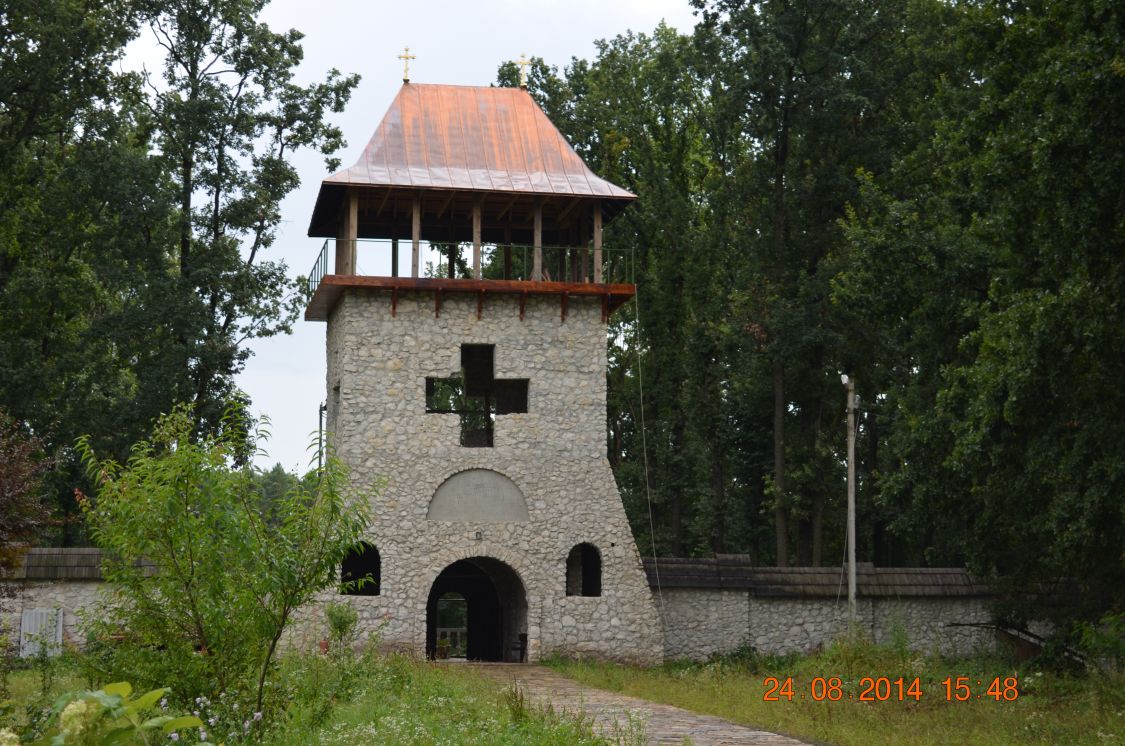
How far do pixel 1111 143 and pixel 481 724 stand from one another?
8415 millimetres

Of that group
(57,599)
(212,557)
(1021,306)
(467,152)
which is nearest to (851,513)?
(1021,306)

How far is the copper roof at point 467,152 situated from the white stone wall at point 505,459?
1986 millimetres

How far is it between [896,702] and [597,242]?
10.9 m

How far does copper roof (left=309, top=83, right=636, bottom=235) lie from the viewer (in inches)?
891

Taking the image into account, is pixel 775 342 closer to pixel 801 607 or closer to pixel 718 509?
pixel 801 607

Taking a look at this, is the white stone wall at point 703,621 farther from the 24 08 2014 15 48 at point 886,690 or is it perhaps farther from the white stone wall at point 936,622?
the 24 08 2014 15 48 at point 886,690

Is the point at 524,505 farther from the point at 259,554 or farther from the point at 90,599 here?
the point at 259,554

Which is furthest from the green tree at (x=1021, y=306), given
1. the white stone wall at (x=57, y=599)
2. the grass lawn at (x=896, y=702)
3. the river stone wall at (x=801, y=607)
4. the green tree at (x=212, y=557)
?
the white stone wall at (x=57, y=599)

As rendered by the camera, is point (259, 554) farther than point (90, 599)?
No

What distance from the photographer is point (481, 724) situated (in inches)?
452

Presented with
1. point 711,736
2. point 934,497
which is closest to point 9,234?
point 934,497

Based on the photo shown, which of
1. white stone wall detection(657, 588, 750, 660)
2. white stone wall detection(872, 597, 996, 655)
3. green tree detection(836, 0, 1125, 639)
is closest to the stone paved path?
white stone wall detection(657, 588, 750, 660)

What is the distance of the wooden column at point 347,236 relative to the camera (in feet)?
74.2

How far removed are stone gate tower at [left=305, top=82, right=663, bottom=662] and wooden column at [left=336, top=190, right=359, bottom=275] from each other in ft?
0.15
